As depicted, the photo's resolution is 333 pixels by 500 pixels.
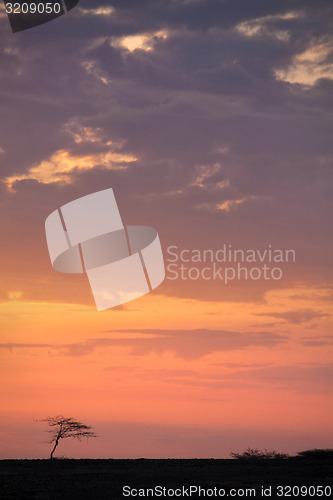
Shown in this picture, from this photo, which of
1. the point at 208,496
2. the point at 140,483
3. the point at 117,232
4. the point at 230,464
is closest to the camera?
the point at 208,496

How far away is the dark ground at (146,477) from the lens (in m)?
43.5

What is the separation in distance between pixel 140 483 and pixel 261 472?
45.5 feet

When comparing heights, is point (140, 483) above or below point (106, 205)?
below

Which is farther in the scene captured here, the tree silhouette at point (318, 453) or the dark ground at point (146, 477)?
the tree silhouette at point (318, 453)

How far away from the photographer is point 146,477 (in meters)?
53.4

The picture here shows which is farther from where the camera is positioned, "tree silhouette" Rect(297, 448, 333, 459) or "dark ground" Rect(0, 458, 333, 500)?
"tree silhouette" Rect(297, 448, 333, 459)

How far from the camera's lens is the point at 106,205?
50.0 m

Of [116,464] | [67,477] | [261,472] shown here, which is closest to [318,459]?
[261,472]

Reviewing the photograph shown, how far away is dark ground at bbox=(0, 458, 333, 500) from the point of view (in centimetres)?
4350

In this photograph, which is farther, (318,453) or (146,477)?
(318,453)

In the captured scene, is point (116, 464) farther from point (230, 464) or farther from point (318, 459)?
point (318, 459)

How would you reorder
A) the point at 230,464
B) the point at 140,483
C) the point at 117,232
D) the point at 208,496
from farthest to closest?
the point at 230,464, the point at 117,232, the point at 140,483, the point at 208,496

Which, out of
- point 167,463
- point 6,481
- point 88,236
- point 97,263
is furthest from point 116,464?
point 88,236

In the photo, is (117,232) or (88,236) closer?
(88,236)
